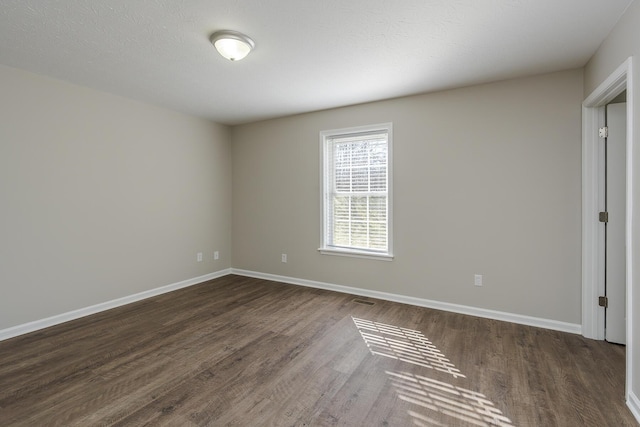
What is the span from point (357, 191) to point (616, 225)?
8.47 feet

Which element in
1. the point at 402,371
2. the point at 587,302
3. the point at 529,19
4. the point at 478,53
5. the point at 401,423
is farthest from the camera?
the point at 587,302

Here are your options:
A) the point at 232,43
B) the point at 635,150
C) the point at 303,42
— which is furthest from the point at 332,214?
the point at 635,150

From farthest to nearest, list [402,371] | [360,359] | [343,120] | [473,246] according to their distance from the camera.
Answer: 1. [343,120]
2. [473,246]
3. [360,359]
4. [402,371]

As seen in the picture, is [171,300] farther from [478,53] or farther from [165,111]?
[478,53]

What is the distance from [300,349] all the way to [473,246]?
217 cm

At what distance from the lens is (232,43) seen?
92.0 inches

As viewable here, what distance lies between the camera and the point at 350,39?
238 cm

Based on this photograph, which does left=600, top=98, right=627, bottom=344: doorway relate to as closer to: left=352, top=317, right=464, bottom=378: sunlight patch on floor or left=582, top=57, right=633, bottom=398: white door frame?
left=582, top=57, right=633, bottom=398: white door frame

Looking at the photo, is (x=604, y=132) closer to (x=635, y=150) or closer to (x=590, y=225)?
(x=590, y=225)

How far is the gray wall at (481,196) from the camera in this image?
2932 millimetres

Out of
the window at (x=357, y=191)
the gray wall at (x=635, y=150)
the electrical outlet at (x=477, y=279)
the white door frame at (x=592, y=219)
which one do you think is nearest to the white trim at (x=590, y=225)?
the white door frame at (x=592, y=219)

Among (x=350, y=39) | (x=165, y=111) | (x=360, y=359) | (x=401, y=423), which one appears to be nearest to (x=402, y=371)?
(x=360, y=359)

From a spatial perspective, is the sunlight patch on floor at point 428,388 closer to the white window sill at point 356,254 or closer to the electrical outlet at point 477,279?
the electrical outlet at point 477,279

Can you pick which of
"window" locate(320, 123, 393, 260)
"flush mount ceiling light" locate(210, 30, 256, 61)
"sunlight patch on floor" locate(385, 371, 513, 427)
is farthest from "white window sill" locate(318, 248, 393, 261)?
"flush mount ceiling light" locate(210, 30, 256, 61)
